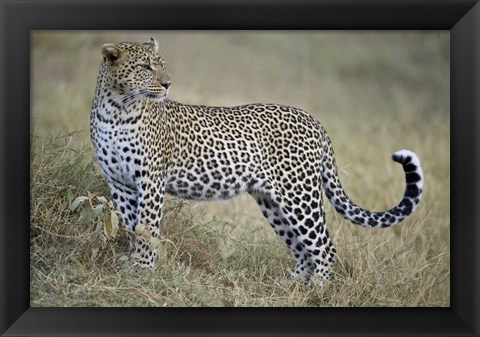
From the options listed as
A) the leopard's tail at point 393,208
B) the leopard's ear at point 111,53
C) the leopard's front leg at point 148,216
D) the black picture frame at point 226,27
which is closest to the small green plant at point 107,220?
the leopard's front leg at point 148,216

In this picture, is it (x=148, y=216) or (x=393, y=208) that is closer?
(x=148, y=216)

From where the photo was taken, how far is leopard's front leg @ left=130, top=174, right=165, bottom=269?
6672mm

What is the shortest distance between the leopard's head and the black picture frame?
0.46 meters

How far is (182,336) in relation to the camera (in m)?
6.20

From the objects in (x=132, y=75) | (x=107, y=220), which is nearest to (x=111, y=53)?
(x=132, y=75)

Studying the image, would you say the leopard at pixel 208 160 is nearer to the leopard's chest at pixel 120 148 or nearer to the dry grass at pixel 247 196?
the leopard's chest at pixel 120 148

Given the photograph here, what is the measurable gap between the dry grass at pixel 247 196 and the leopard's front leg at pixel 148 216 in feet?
0.39

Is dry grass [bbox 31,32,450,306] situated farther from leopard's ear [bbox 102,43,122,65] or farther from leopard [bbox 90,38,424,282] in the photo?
leopard's ear [bbox 102,43,122,65]

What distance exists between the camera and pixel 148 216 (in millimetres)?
6723

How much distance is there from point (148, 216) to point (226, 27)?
1481 mm

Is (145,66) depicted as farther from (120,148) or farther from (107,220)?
(107,220)

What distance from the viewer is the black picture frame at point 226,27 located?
614 centimetres
